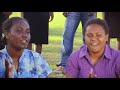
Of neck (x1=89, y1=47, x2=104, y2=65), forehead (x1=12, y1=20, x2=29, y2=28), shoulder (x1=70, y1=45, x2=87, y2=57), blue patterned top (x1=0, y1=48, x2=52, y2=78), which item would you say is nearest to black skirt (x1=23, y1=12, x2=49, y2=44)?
forehead (x1=12, y1=20, x2=29, y2=28)

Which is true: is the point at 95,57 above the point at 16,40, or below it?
below

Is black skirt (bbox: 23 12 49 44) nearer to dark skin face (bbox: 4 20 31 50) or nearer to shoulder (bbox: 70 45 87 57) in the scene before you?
dark skin face (bbox: 4 20 31 50)

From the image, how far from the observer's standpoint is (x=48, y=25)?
12.9ft

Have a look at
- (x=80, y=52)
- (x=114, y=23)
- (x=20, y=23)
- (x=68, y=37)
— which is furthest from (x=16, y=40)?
(x=114, y=23)

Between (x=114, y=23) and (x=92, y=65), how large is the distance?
1.59 ft

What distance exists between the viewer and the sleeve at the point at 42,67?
3957 millimetres

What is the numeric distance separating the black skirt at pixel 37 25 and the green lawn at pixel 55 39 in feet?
0.17

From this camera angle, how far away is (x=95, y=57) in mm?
4008

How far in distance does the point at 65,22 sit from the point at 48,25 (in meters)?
0.18

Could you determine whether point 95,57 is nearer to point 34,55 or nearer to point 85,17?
point 85,17
